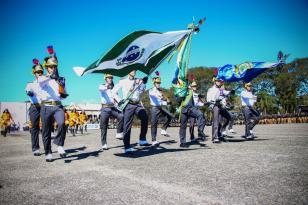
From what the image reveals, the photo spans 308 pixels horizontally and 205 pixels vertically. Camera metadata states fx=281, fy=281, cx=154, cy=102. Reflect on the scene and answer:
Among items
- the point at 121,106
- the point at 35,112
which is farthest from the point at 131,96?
the point at 35,112

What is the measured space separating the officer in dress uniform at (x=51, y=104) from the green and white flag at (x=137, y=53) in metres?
1.11

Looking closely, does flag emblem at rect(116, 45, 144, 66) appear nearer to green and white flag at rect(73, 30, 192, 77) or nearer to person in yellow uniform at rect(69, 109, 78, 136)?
green and white flag at rect(73, 30, 192, 77)

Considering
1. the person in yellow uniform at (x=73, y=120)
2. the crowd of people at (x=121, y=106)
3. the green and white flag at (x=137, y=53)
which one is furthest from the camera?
the person in yellow uniform at (x=73, y=120)

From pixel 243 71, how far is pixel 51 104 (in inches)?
355

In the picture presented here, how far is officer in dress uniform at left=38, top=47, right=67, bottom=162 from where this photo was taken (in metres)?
7.24

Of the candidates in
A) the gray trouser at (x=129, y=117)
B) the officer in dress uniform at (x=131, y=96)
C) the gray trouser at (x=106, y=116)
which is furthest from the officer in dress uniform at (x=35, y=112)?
the gray trouser at (x=129, y=117)

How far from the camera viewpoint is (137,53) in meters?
7.27

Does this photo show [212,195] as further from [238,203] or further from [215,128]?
[215,128]

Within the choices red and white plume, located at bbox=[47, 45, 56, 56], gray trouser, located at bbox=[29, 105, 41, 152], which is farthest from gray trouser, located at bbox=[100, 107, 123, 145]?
red and white plume, located at bbox=[47, 45, 56, 56]

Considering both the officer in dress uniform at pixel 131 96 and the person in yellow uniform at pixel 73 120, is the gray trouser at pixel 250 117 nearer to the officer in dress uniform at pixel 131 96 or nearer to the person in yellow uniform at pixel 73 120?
the officer in dress uniform at pixel 131 96

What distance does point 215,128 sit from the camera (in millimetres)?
10188

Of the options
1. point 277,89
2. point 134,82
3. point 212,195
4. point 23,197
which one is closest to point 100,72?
point 134,82

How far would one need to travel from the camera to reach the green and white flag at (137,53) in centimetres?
681

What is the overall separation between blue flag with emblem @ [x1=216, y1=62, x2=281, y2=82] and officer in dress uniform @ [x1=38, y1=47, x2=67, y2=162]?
24.2ft
